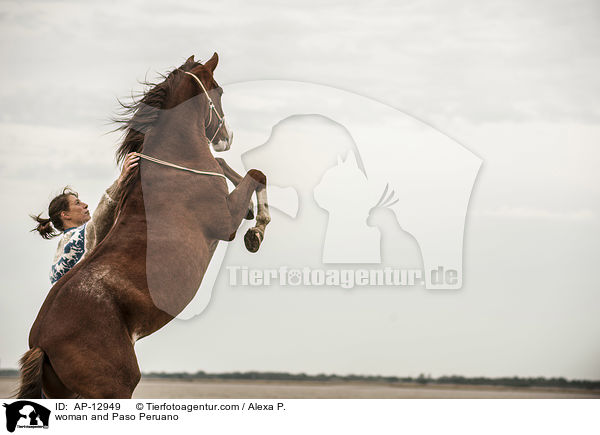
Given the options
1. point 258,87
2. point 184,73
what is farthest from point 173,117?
point 258,87

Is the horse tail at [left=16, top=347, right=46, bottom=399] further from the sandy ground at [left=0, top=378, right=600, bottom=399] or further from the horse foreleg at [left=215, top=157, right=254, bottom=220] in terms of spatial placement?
the sandy ground at [left=0, top=378, right=600, bottom=399]

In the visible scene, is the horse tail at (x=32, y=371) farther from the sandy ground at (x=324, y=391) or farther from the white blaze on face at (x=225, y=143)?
the sandy ground at (x=324, y=391)

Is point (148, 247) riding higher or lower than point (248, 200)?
lower

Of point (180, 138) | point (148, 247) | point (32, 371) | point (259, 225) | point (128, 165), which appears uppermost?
point (180, 138)

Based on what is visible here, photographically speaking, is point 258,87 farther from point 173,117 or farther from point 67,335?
point 67,335

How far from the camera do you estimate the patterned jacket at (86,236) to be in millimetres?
3215

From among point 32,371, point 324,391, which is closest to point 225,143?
point 32,371

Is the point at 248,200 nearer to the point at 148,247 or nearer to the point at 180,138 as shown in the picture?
the point at 180,138

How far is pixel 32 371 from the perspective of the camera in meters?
2.71

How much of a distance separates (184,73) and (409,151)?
2032 mm
